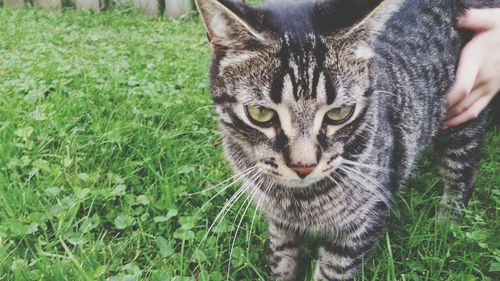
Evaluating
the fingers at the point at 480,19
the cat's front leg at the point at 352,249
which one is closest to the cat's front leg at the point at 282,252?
the cat's front leg at the point at 352,249

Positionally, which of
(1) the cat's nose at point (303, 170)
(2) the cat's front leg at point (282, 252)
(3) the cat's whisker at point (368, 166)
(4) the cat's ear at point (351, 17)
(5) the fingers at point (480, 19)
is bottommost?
(2) the cat's front leg at point (282, 252)

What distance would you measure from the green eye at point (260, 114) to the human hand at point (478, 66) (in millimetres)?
978

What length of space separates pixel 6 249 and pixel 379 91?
1.34 metres

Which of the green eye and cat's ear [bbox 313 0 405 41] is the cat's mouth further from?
cat's ear [bbox 313 0 405 41]

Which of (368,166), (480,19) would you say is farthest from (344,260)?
(480,19)

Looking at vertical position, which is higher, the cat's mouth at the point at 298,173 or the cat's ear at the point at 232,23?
the cat's ear at the point at 232,23

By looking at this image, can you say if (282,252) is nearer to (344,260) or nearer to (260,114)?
(344,260)

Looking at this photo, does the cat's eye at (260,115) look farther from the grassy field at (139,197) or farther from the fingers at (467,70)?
the fingers at (467,70)

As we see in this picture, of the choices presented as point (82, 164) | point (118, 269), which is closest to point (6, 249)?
point (118, 269)

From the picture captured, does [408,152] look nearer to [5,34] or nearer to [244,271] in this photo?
[244,271]

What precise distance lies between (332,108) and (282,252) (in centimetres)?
64

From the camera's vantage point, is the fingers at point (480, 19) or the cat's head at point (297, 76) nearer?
the cat's head at point (297, 76)

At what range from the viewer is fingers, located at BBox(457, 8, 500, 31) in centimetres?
190

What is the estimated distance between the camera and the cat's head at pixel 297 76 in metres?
1.33
